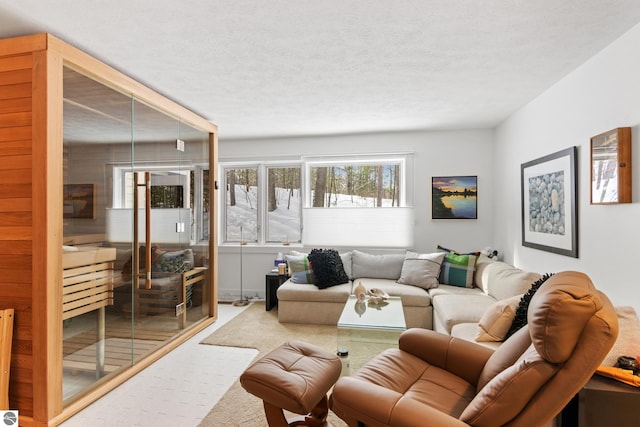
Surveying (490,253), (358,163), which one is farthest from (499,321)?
(358,163)

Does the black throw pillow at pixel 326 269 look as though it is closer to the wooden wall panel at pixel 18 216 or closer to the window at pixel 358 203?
the window at pixel 358 203

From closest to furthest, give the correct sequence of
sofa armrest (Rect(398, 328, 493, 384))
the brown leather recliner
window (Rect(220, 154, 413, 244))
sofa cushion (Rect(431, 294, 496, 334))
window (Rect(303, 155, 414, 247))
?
1. the brown leather recliner
2. sofa armrest (Rect(398, 328, 493, 384))
3. sofa cushion (Rect(431, 294, 496, 334))
4. window (Rect(303, 155, 414, 247))
5. window (Rect(220, 154, 413, 244))

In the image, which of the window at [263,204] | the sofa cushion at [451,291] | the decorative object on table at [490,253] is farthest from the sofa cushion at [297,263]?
the decorative object on table at [490,253]

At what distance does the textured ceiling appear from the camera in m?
1.91

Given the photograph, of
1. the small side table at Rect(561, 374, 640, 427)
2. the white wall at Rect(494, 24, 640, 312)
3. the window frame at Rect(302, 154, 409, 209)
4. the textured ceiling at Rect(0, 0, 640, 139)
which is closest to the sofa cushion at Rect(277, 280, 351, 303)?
the window frame at Rect(302, 154, 409, 209)

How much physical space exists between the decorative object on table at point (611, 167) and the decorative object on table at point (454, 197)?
2244mm

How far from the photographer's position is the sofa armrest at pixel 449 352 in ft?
6.05

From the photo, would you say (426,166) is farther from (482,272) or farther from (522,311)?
(522,311)

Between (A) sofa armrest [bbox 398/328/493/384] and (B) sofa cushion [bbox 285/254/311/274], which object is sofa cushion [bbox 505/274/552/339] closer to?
(A) sofa armrest [bbox 398/328/493/384]

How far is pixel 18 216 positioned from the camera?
2.13 metres

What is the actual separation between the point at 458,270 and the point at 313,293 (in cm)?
176

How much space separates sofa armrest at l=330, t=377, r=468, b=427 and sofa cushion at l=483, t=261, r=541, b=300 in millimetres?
2058

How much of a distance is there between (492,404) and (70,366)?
98.5 inches

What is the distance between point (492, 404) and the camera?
4.01ft
